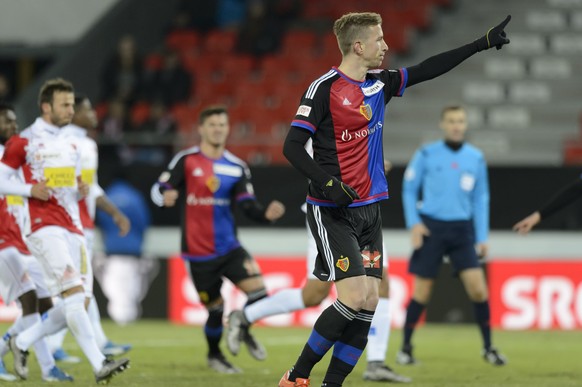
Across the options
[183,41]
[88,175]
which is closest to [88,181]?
[88,175]

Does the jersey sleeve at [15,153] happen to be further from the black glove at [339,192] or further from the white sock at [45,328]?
the black glove at [339,192]

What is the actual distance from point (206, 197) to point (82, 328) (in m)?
2.29

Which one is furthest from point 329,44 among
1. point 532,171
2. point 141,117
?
point 532,171

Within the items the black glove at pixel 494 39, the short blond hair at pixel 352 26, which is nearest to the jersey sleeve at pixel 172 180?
the short blond hair at pixel 352 26

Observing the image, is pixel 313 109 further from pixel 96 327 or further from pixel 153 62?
pixel 153 62

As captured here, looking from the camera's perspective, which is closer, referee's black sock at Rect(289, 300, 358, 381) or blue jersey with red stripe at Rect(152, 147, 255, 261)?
referee's black sock at Rect(289, 300, 358, 381)

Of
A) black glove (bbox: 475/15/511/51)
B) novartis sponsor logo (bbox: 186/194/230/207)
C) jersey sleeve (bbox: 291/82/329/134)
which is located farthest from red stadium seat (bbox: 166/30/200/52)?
jersey sleeve (bbox: 291/82/329/134)

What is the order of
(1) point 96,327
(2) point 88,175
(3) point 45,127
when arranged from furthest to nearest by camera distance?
(2) point 88,175, (1) point 96,327, (3) point 45,127

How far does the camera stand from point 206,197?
35.2 ft

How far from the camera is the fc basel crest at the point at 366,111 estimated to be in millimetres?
7852

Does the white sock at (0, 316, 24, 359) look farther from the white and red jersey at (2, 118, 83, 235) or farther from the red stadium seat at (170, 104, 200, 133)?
the red stadium seat at (170, 104, 200, 133)

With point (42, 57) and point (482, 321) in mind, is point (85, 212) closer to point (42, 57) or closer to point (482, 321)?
point (482, 321)

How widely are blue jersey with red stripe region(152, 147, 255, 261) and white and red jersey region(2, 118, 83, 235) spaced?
146 centimetres

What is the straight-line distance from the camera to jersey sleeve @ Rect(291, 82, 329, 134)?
7703 mm
